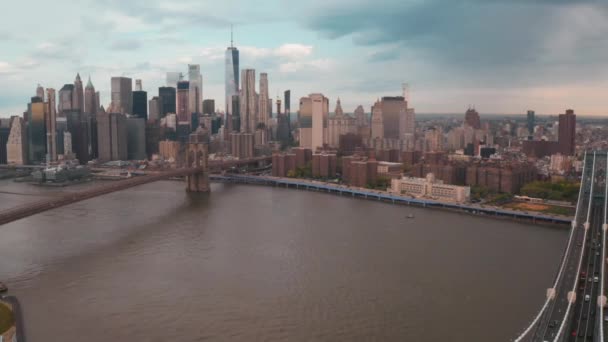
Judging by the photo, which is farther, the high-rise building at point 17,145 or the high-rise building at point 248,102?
the high-rise building at point 248,102

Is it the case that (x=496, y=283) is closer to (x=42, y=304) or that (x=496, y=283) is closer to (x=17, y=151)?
(x=42, y=304)

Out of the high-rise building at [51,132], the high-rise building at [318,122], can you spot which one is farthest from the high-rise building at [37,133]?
the high-rise building at [318,122]

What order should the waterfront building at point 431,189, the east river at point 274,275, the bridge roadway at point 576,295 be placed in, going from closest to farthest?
the bridge roadway at point 576,295 < the east river at point 274,275 < the waterfront building at point 431,189

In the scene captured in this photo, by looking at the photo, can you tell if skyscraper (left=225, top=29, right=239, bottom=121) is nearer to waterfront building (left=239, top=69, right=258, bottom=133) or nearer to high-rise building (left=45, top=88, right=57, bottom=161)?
waterfront building (left=239, top=69, right=258, bottom=133)

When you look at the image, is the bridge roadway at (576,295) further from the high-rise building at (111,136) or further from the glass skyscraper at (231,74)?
the glass skyscraper at (231,74)

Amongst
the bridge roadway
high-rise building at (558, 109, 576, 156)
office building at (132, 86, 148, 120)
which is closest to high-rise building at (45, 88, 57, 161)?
office building at (132, 86, 148, 120)

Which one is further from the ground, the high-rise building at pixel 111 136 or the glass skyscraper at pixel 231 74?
the glass skyscraper at pixel 231 74

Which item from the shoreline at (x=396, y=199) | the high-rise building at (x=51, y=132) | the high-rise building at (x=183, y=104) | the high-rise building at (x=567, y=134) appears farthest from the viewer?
the high-rise building at (x=183, y=104)
